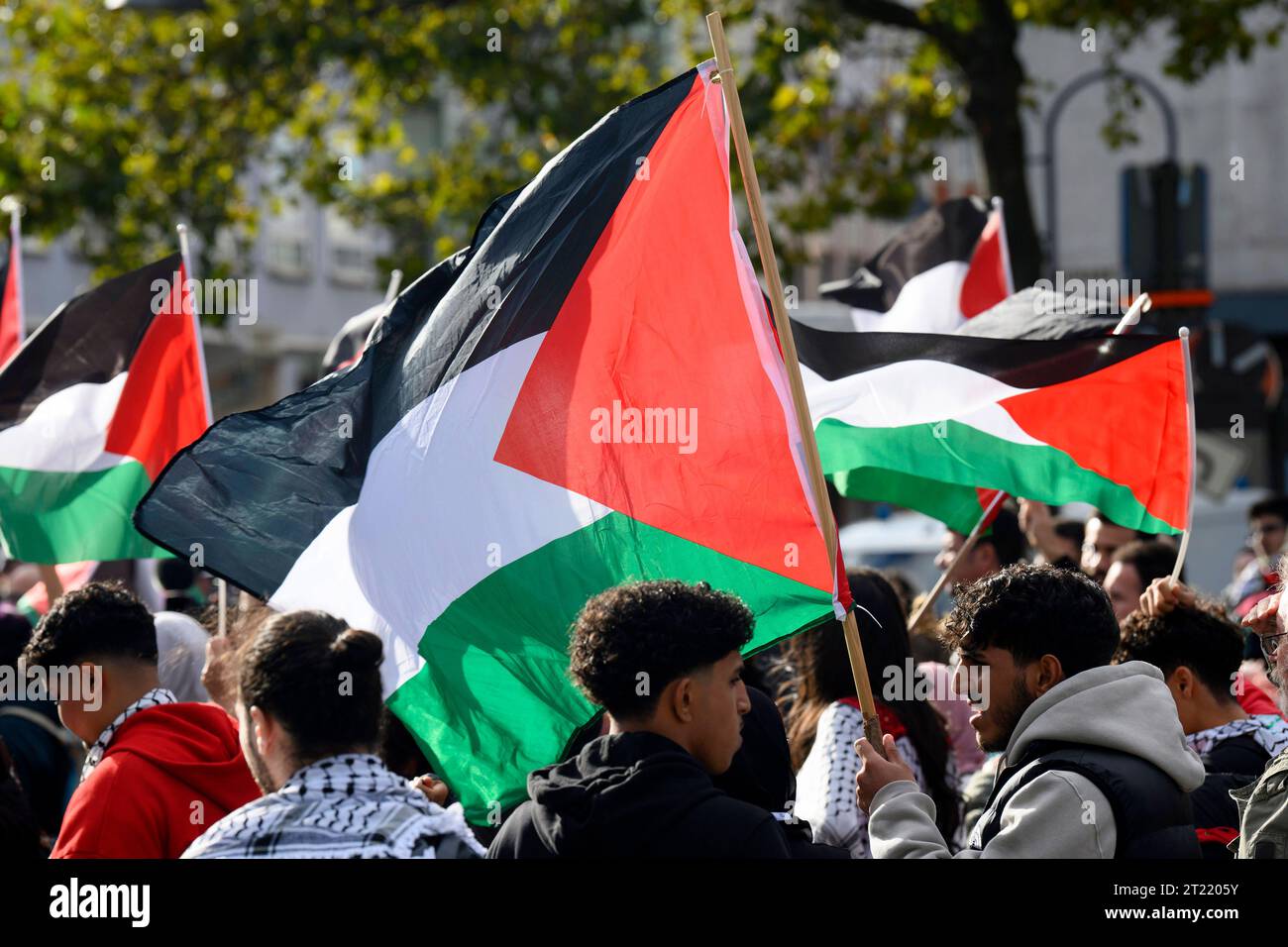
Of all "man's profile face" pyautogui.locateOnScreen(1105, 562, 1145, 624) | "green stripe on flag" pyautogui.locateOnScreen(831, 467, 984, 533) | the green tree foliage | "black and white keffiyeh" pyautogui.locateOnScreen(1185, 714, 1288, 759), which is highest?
the green tree foliage

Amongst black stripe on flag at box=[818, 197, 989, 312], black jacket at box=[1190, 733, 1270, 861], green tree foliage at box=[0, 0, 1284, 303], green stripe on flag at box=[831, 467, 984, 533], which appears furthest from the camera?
green tree foliage at box=[0, 0, 1284, 303]

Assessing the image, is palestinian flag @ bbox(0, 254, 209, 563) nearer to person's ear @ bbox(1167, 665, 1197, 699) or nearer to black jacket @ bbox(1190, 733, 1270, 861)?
person's ear @ bbox(1167, 665, 1197, 699)

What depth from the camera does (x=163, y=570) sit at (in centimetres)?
869

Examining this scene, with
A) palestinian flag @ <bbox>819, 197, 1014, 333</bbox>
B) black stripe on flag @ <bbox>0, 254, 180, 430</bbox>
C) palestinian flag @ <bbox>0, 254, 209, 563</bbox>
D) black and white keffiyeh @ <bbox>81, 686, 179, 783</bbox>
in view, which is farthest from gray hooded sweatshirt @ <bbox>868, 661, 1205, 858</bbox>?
black stripe on flag @ <bbox>0, 254, 180, 430</bbox>

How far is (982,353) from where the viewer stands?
5.61 meters

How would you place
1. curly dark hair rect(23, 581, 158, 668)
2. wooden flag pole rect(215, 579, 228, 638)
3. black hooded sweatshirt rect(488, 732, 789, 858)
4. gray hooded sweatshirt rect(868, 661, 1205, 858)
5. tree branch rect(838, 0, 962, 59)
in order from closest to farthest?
black hooded sweatshirt rect(488, 732, 789, 858) < gray hooded sweatshirt rect(868, 661, 1205, 858) < curly dark hair rect(23, 581, 158, 668) < wooden flag pole rect(215, 579, 228, 638) < tree branch rect(838, 0, 962, 59)

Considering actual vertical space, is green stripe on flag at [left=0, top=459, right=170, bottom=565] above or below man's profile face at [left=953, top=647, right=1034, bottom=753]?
above

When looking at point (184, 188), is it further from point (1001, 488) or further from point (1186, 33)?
point (1001, 488)

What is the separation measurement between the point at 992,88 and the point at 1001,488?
7097 mm

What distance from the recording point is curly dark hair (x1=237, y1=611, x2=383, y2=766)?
11.0 feet
